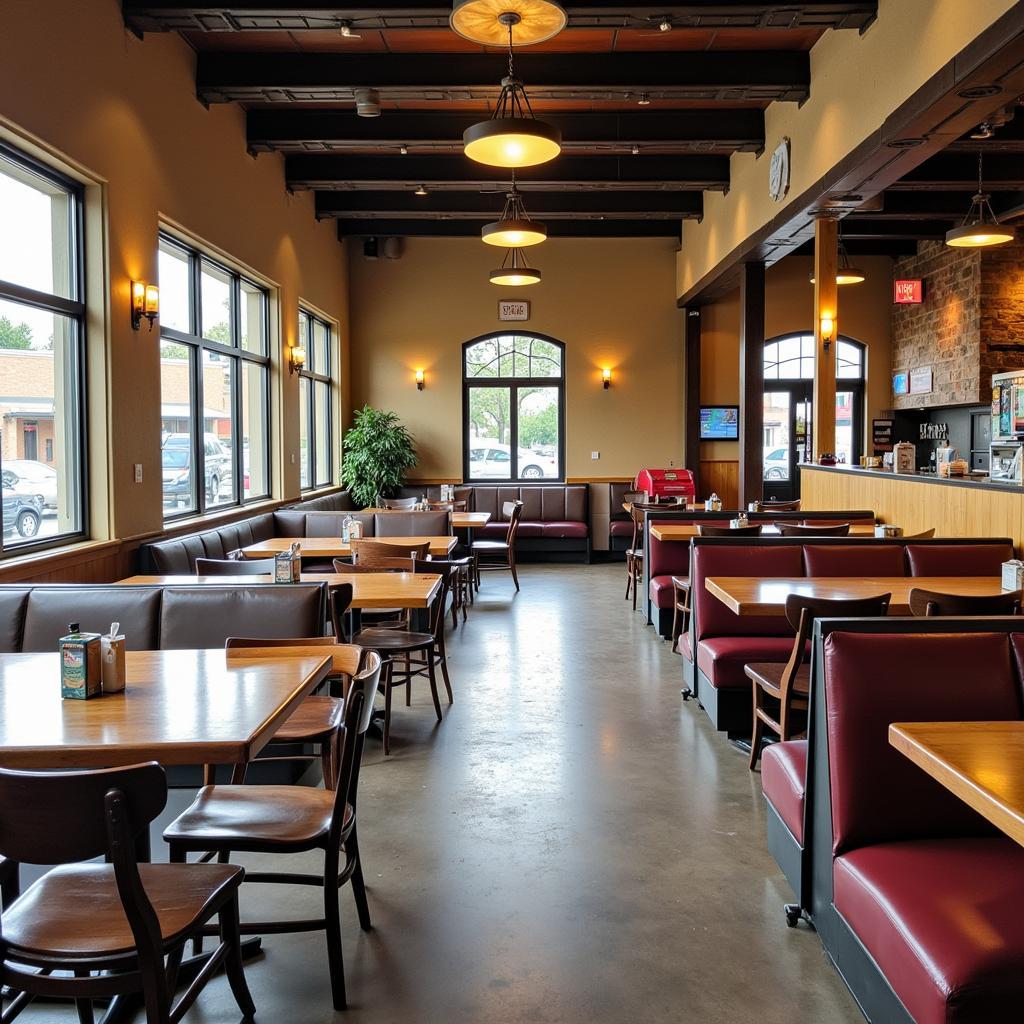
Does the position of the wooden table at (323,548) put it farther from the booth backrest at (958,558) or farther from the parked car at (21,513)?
the booth backrest at (958,558)

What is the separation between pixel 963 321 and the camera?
36.3 feet

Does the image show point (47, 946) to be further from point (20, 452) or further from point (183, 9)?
point (183, 9)

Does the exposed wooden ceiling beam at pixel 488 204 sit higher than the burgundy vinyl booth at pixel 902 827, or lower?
higher

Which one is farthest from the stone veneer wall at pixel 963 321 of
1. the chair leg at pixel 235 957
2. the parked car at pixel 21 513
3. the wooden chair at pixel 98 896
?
the wooden chair at pixel 98 896

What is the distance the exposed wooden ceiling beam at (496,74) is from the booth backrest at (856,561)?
160 inches

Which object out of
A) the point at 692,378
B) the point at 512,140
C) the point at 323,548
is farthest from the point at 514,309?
the point at 512,140

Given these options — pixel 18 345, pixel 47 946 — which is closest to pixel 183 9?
pixel 18 345

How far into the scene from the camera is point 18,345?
492cm

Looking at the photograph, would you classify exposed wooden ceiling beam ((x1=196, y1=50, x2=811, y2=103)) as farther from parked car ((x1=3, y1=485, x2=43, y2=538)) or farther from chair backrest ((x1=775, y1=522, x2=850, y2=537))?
parked car ((x1=3, y1=485, x2=43, y2=538))

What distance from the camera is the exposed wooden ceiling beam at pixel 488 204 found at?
10945mm

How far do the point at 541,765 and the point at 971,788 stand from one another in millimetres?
2806

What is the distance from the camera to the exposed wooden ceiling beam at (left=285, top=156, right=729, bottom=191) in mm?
9477

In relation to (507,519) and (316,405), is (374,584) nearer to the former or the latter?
(316,405)

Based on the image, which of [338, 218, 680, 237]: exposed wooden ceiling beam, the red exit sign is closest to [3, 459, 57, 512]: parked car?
[338, 218, 680, 237]: exposed wooden ceiling beam
